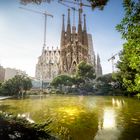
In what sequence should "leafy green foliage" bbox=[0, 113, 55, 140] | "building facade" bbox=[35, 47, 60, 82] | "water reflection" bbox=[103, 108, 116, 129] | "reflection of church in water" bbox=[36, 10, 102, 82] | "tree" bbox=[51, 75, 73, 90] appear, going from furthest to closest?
"building facade" bbox=[35, 47, 60, 82] < "reflection of church in water" bbox=[36, 10, 102, 82] < "tree" bbox=[51, 75, 73, 90] < "water reflection" bbox=[103, 108, 116, 129] < "leafy green foliage" bbox=[0, 113, 55, 140]

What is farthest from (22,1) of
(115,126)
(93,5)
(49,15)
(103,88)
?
(49,15)

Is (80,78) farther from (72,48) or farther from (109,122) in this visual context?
(109,122)

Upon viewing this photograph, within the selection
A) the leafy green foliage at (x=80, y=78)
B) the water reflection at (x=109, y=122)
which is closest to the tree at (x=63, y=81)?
the leafy green foliage at (x=80, y=78)

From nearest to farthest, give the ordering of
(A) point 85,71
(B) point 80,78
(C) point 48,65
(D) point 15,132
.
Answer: (D) point 15,132
(B) point 80,78
(A) point 85,71
(C) point 48,65

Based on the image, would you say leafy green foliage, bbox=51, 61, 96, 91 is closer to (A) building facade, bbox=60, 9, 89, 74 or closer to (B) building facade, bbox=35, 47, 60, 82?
(A) building facade, bbox=60, 9, 89, 74

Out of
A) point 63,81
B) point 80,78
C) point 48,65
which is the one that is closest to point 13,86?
point 63,81

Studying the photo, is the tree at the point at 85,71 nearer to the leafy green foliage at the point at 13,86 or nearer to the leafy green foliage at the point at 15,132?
the leafy green foliage at the point at 13,86

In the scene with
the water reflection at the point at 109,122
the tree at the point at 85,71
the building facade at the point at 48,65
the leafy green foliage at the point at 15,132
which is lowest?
the water reflection at the point at 109,122

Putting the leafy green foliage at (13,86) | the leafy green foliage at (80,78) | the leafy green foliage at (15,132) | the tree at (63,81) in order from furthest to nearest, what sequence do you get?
the tree at (63,81) → the leafy green foliage at (80,78) → the leafy green foliage at (13,86) → the leafy green foliage at (15,132)

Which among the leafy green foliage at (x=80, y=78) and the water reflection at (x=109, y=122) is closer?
the water reflection at (x=109, y=122)

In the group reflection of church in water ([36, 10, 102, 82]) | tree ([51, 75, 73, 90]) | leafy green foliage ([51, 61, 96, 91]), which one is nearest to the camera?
leafy green foliage ([51, 61, 96, 91])

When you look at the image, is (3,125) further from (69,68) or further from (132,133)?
(69,68)

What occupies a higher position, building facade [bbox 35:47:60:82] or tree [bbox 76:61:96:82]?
building facade [bbox 35:47:60:82]

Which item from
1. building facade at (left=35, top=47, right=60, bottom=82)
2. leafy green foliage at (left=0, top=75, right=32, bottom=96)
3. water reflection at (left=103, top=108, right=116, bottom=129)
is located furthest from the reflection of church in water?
water reflection at (left=103, top=108, right=116, bottom=129)
